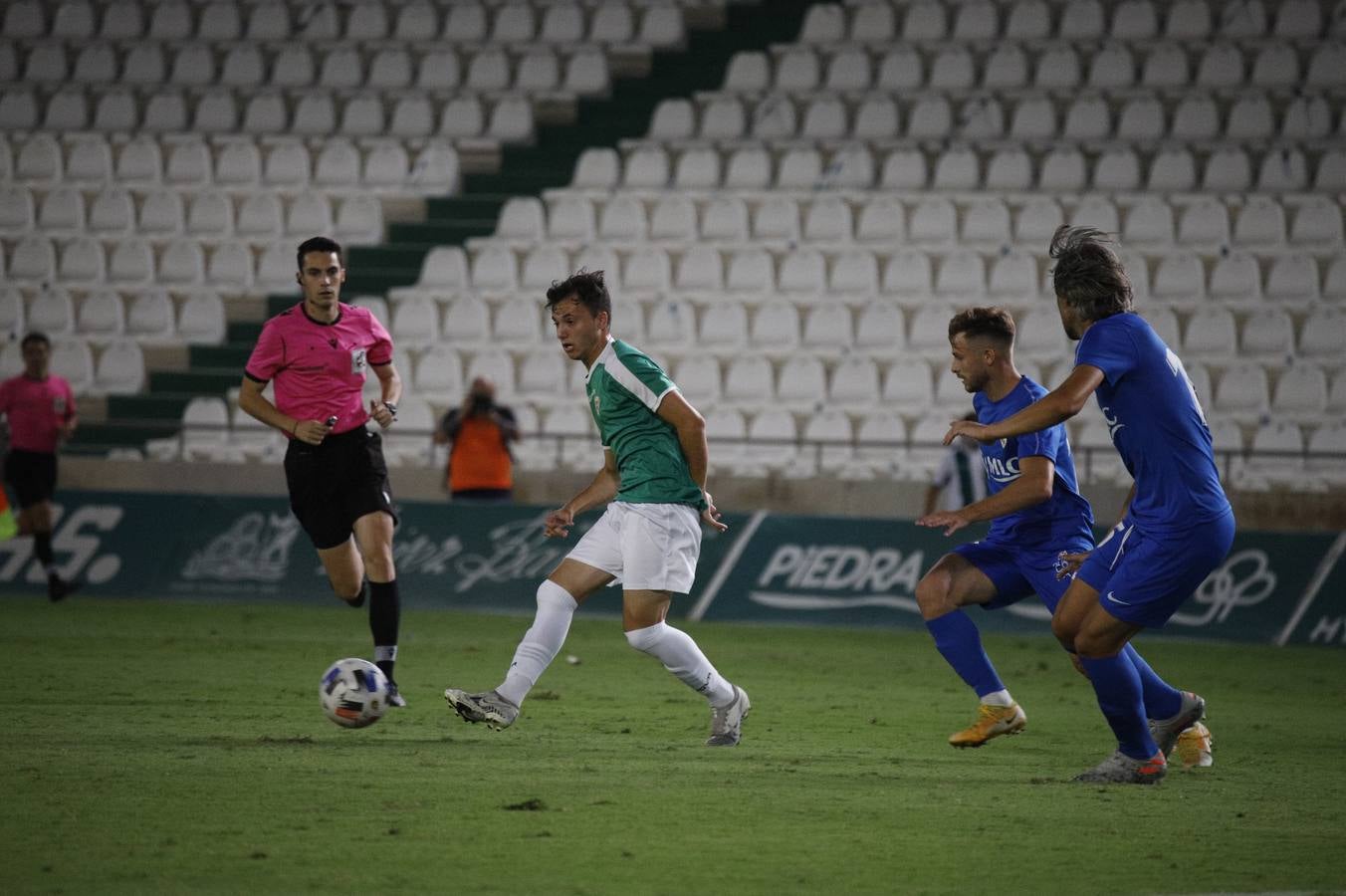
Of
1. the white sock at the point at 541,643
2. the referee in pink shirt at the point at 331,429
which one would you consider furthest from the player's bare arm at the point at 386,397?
the white sock at the point at 541,643

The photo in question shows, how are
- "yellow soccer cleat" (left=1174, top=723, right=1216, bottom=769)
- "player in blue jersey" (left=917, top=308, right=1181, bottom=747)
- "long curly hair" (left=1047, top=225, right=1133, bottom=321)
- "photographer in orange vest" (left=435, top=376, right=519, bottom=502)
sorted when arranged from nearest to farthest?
"long curly hair" (left=1047, top=225, right=1133, bottom=321) < "yellow soccer cleat" (left=1174, top=723, right=1216, bottom=769) < "player in blue jersey" (left=917, top=308, right=1181, bottom=747) < "photographer in orange vest" (left=435, top=376, right=519, bottom=502)

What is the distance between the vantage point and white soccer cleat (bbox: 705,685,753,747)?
8.09 metres

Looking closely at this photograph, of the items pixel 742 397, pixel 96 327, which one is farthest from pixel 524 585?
pixel 96 327

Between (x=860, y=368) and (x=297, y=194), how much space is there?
25.7 ft

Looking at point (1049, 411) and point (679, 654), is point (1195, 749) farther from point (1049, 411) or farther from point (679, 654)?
point (679, 654)

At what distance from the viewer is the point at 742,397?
749 inches

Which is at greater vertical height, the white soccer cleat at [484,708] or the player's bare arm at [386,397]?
the player's bare arm at [386,397]

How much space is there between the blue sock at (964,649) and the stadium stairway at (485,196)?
38.6 feet

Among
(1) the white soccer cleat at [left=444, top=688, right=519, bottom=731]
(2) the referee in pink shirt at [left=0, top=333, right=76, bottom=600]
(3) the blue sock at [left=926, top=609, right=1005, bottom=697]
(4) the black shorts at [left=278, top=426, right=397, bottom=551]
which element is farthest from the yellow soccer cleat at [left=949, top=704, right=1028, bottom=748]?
(2) the referee in pink shirt at [left=0, top=333, right=76, bottom=600]

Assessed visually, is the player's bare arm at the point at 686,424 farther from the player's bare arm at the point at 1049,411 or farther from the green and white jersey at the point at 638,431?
the player's bare arm at the point at 1049,411

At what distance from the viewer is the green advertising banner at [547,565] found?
48.4ft

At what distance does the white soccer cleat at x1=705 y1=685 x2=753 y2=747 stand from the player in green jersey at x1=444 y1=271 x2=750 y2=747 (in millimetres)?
143

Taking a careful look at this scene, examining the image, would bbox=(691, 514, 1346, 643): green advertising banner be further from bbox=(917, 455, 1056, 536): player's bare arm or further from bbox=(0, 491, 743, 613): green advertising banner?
bbox=(917, 455, 1056, 536): player's bare arm

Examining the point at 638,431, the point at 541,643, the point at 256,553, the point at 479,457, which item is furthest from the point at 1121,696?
the point at 256,553
